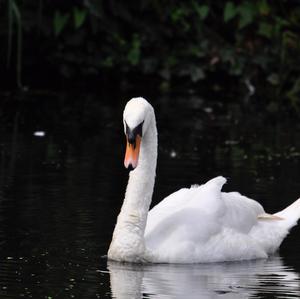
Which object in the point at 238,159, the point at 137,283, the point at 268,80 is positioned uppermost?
the point at 268,80

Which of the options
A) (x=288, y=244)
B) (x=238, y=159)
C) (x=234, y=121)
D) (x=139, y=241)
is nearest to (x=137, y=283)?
(x=139, y=241)

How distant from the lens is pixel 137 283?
786 cm

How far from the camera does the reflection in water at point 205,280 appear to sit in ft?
24.9

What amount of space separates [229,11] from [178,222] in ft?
37.8

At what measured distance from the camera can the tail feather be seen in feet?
30.9

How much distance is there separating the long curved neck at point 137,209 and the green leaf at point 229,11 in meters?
11.3

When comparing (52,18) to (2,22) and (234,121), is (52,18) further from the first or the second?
(234,121)

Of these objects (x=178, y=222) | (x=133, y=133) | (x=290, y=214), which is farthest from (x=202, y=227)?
(x=290, y=214)

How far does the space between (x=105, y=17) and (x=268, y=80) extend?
2763 millimetres

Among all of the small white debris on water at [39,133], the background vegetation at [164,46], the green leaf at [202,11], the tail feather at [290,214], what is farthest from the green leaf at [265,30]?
the tail feather at [290,214]

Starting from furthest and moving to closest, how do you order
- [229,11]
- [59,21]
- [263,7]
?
[263,7] < [229,11] < [59,21]

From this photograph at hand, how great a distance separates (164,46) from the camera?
67.8ft

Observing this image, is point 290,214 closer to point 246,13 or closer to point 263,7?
point 246,13

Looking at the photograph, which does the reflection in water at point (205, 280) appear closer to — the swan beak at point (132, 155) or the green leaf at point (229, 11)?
the swan beak at point (132, 155)
